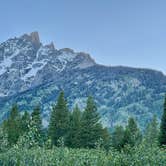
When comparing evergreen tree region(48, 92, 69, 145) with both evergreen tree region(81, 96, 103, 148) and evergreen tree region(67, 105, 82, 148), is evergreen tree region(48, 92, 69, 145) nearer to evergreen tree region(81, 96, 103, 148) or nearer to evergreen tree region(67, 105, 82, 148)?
evergreen tree region(67, 105, 82, 148)

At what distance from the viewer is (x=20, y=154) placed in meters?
21.5

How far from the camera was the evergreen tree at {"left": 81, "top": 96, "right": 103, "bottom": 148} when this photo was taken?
60.5m

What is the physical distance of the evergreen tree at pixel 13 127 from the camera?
62853 mm

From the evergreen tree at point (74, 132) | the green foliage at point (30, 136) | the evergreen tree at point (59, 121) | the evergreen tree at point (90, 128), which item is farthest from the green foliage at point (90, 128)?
the green foliage at point (30, 136)

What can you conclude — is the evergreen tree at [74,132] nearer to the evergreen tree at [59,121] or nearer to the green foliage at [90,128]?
the green foliage at [90,128]

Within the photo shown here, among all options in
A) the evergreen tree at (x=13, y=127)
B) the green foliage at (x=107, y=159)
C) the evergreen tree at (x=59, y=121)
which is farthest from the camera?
the evergreen tree at (x=59, y=121)

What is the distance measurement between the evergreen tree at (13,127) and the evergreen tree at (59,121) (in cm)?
497

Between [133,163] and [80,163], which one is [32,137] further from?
[133,163]

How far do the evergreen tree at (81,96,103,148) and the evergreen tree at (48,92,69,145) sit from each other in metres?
2.96

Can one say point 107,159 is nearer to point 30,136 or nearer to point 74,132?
point 30,136

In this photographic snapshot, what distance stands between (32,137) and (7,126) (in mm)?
49745

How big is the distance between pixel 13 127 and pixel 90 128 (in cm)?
1227

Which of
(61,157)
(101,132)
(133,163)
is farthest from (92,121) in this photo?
(133,163)

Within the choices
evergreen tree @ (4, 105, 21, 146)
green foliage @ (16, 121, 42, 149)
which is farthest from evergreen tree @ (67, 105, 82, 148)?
green foliage @ (16, 121, 42, 149)
